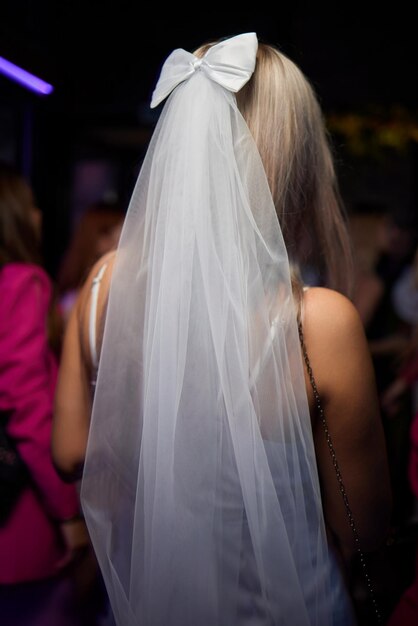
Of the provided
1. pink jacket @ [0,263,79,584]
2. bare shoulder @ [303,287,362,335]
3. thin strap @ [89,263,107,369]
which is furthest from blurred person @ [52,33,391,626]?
pink jacket @ [0,263,79,584]

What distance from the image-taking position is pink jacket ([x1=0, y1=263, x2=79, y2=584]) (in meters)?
1.88

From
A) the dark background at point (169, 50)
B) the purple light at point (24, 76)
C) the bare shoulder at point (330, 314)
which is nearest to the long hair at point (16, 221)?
the purple light at point (24, 76)

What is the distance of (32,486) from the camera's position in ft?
6.45

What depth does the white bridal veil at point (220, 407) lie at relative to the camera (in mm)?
1156

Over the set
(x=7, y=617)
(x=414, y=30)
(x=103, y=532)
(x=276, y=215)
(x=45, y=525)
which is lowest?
(x=7, y=617)

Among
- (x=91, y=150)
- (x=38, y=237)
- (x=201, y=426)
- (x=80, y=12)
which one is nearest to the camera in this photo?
(x=201, y=426)

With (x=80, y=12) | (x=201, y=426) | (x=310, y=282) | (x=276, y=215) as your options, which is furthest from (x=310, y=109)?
(x=80, y=12)

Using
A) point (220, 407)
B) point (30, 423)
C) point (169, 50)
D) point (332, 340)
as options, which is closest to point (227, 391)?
point (220, 407)

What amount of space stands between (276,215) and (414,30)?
108 inches

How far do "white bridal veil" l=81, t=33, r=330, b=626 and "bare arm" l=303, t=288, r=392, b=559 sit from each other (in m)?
0.05

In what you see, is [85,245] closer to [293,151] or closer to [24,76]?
[24,76]

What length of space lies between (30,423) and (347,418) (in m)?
1.01

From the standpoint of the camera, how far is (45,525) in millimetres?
1994

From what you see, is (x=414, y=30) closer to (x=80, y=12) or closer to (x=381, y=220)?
(x=381, y=220)
